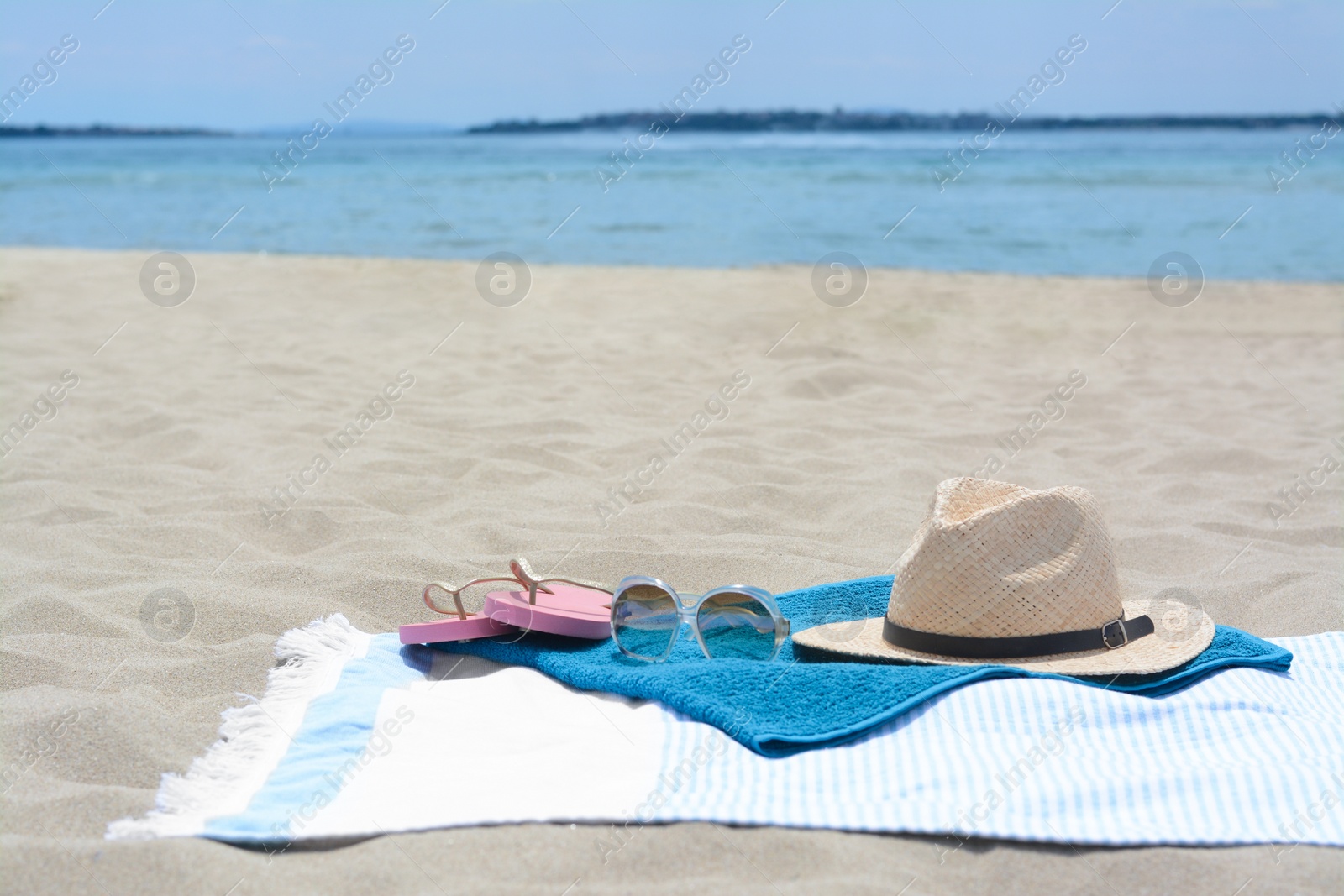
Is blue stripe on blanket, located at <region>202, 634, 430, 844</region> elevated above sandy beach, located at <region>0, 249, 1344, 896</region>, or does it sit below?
below

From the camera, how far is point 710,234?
1426cm

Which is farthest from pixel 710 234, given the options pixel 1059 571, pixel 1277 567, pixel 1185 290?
pixel 1059 571

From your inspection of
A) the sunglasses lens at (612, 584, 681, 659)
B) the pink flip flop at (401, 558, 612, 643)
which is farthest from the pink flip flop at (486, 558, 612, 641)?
the sunglasses lens at (612, 584, 681, 659)

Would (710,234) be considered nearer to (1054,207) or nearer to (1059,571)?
(1054,207)

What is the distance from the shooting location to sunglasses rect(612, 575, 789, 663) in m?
2.50

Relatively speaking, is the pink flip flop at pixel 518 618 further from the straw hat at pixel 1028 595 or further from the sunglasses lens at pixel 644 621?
the straw hat at pixel 1028 595

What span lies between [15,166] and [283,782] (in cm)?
3662

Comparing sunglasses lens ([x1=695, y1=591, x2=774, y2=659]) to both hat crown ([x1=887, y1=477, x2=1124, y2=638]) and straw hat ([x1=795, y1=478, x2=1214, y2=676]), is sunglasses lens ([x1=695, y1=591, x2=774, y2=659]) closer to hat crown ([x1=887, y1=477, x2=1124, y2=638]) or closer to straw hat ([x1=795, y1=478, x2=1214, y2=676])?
straw hat ([x1=795, y1=478, x2=1214, y2=676])

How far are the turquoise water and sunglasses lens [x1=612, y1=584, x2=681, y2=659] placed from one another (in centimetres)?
944

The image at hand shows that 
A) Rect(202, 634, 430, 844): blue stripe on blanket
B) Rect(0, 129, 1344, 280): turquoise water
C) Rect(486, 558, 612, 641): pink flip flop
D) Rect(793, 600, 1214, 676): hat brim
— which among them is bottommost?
Rect(202, 634, 430, 844): blue stripe on blanket

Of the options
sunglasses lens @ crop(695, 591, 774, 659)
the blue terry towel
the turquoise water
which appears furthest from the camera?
the turquoise water

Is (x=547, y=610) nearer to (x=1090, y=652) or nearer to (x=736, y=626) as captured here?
(x=736, y=626)

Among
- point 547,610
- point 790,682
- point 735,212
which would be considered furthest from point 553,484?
point 735,212

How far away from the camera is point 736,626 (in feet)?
8.30
